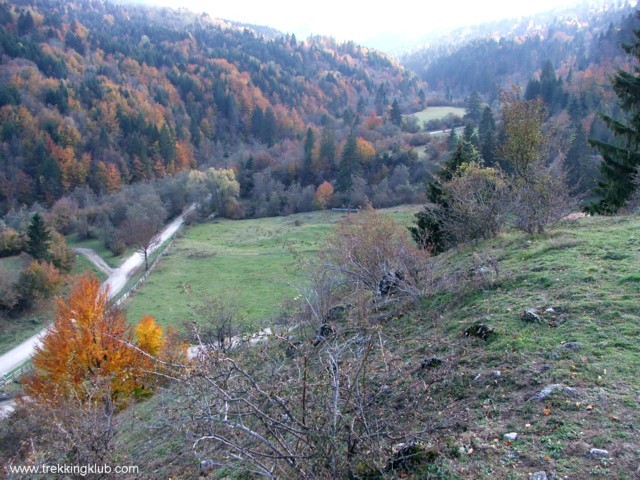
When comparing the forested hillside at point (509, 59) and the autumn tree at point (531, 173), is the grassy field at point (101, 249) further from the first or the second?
the forested hillside at point (509, 59)

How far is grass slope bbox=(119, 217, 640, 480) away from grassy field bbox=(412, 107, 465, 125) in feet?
283

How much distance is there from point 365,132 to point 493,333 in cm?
7512

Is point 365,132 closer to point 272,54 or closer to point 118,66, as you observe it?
point 118,66

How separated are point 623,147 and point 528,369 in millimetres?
15186

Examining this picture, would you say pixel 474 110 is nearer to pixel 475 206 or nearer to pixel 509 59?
pixel 475 206

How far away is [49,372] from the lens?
727 inches

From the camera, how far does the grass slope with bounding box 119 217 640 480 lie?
14.0ft

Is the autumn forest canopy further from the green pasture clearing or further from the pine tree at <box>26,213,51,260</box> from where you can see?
the green pasture clearing

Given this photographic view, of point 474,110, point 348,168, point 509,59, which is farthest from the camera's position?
point 509,59

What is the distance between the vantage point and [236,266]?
124 feet

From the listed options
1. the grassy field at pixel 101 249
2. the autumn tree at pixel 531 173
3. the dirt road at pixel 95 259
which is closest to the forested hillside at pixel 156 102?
the grassy field at pixel 101 249

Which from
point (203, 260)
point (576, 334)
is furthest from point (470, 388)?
point (203, 260)

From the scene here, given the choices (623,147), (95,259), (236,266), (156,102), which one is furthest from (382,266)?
(156,102)

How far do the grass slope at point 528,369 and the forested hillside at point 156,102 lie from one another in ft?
193
